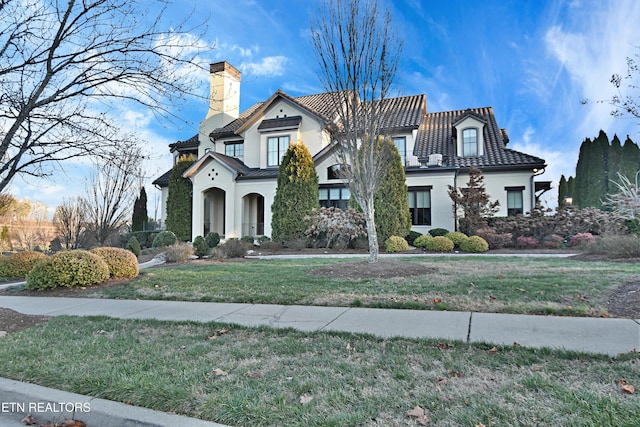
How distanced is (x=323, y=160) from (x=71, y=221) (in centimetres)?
1368

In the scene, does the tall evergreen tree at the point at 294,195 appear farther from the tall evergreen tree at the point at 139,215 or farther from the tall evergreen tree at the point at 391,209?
the tall evergreen tree at the point at 139,215

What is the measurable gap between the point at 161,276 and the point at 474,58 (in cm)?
1355

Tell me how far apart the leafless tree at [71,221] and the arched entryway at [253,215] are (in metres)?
8.81

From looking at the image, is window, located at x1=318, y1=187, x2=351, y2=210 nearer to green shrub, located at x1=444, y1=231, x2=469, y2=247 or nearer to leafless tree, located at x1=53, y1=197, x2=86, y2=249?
green shrub, located at x1=444, y1=231, x2=469, y2=247

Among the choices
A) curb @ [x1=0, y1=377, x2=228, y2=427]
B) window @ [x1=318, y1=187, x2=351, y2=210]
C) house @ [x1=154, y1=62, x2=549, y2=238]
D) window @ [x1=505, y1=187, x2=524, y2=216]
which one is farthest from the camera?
window @ [x1=318, y1=187, x2=351, y2=210]

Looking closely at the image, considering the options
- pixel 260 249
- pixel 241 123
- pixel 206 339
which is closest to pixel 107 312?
pixel 206 339

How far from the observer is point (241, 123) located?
25688 mm

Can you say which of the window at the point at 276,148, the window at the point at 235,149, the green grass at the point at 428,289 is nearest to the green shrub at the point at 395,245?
the green grass at the point at 428,289

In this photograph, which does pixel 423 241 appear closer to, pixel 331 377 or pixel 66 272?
pixel 66 272

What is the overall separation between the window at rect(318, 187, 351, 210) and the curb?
1891cm

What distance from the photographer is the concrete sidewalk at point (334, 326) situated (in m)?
2.99

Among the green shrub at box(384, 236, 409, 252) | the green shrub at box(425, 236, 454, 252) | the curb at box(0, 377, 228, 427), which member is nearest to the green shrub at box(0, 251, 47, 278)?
the curb at box(0, 377, 228, 427)

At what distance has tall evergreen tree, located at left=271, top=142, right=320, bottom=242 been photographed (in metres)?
19.6

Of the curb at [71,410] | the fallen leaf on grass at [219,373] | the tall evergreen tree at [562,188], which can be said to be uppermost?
the tall evergreen tree at [562,188]
